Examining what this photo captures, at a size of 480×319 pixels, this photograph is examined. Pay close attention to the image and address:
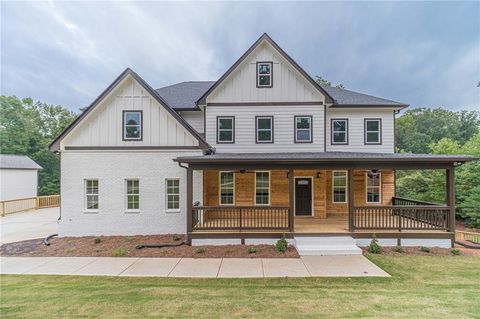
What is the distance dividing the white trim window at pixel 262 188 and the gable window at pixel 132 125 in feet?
20.9

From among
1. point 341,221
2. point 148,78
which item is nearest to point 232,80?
point 341,221

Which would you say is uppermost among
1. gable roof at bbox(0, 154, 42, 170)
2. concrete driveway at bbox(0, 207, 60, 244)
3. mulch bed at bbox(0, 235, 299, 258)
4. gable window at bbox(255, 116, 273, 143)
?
gable window at bbox(255, 116, 273, 143)

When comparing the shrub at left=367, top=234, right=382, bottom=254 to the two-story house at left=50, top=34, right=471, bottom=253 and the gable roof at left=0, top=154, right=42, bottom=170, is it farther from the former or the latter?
the gable roof at left=0, top=154, right=42, bottom=170

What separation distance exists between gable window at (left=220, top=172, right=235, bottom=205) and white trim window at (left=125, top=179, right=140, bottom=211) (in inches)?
164

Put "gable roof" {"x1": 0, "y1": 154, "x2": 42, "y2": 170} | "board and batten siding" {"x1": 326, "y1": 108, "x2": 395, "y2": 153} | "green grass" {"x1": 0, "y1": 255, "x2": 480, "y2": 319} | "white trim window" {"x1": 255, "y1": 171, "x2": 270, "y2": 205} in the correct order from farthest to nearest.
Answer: "gable roof" {"x1": 0, "y1": 154, "x2": 42, "y2": 170} → "board and batten siding" {"x1": 326, "y1": 108, "x2": 395, "y2": 153} → "white trim window" {"x1": 255, "y1": 171, "x2": 270, "y2": 205} → "green grass" {"x1": 0, "y1": 255, "x2": 480, "y2": 319}

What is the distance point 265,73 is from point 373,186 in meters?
8.81

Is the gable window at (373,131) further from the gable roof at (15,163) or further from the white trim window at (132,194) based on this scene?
the gable roof at (15,163)

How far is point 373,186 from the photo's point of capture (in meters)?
12.9

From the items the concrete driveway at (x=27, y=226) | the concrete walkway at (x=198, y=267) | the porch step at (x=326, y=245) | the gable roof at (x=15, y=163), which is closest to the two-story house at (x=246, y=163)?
the porch step at (x=326, y=245)

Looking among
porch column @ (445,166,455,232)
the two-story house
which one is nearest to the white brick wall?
the two-story house

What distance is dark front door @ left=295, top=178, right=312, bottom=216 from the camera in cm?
1229

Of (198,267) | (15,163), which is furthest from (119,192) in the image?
(15,163)

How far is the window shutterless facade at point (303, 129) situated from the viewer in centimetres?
1195

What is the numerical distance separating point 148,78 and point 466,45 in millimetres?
44316
